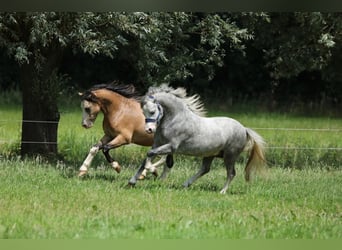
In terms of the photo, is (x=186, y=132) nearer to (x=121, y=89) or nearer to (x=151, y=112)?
(x=151, y=112)

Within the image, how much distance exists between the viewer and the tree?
9.32m

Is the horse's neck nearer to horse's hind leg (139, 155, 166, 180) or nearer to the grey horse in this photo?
the grey horse

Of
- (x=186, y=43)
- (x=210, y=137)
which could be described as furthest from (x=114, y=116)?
(x=186, y=43)

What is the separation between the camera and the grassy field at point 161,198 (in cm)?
639

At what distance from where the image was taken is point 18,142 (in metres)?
10.9

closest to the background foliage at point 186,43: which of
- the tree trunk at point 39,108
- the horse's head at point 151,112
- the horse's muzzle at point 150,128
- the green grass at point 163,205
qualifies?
the tree trunk at point 39,108

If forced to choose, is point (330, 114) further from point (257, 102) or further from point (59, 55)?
point (59, 55)

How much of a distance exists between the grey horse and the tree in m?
1.46

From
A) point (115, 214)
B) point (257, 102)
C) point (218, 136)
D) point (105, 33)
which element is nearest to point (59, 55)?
point (105, 33)

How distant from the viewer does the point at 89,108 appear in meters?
9.02

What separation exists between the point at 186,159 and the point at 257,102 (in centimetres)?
417

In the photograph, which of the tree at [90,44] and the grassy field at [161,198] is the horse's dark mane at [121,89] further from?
the grassy field at [161,198]

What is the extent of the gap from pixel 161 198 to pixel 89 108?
5.67 feet

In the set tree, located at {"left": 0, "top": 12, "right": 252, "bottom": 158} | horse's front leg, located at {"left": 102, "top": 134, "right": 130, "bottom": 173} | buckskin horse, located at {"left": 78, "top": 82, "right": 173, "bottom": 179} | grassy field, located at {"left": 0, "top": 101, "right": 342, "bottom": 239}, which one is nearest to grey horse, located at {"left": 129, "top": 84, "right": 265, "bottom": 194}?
grassy field, located at {"left": 0, "top": 101, "right": 342, "bottom": 239}
